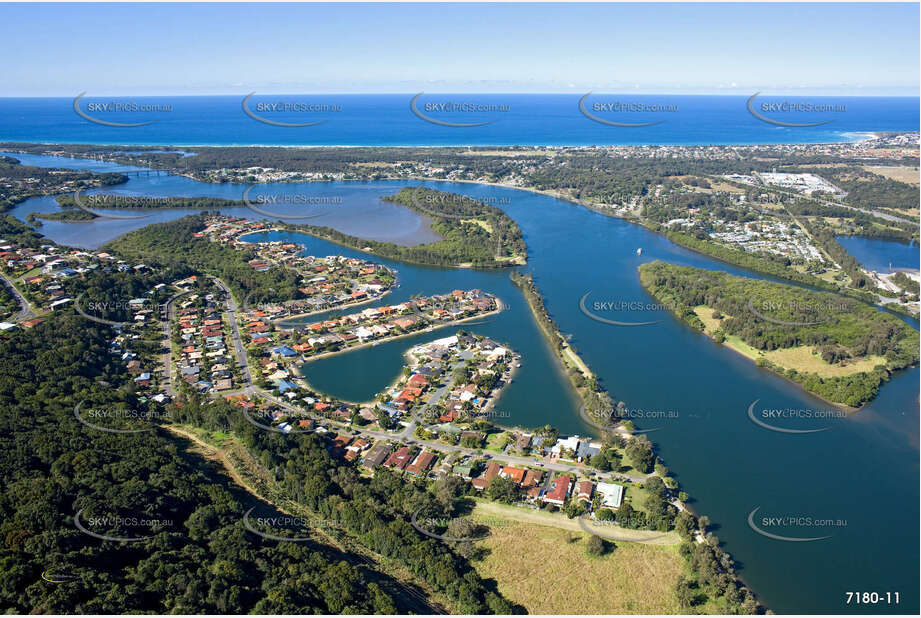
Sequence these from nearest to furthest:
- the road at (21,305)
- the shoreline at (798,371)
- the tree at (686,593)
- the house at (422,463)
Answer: the tree at (686,593), the house at (422,463), the shoreline at (798,371), the road at (21,305)

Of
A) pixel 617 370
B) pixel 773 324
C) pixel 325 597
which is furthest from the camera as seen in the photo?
pixel 773 324

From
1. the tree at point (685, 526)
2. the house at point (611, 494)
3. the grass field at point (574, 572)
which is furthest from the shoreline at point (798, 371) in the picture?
the grass field at point (574, 572)

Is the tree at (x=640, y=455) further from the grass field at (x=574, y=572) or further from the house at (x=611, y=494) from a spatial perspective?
the grass field at (x=574, y=572)

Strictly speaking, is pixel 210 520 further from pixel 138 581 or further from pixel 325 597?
pixel 325 597

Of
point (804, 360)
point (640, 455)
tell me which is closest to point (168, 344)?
point (640, 455)

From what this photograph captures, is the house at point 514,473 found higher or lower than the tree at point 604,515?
higher

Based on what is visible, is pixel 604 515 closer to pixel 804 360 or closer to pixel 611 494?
pixel 611 494

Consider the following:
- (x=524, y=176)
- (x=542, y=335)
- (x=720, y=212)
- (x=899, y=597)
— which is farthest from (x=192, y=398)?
(x=524, y=176)
